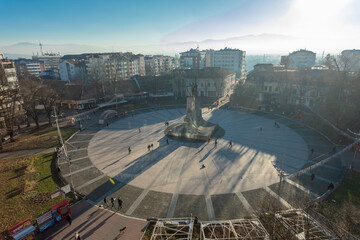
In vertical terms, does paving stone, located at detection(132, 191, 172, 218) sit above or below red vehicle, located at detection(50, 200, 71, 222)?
below

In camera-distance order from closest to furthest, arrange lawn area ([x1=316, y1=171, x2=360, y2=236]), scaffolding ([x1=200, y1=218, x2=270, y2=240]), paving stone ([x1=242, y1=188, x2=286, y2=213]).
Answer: scaffolding ([x1=200, y1=218, x2=270, y2=240]) < lawn area ([x1=316, y1=171, x2=360, y2=236]) < paving stone ([x1=242, y1=188, x2=286, y2=213])

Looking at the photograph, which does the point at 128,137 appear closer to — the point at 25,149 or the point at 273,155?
the point at 25,149

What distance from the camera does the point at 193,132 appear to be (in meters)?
37.9

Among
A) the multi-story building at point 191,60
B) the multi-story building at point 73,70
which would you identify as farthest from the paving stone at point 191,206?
the multi-story building at point 191,60

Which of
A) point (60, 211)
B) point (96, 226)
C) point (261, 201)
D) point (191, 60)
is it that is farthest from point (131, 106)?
point (191, 60)

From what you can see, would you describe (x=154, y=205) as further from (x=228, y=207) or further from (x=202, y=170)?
(x=202, y=170)

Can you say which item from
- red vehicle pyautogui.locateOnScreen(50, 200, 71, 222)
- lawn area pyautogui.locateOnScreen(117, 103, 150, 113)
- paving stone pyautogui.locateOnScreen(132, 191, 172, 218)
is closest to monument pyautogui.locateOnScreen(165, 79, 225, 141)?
paving stone pyautogui.locateOnScreen(132, 191, 172, 218)

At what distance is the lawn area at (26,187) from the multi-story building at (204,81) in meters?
48.9

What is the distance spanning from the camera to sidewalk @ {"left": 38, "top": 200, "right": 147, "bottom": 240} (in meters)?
17.3

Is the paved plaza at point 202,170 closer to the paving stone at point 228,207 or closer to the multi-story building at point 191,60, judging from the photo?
the paving stone at point 228,207

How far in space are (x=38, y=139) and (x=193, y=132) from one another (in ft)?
102

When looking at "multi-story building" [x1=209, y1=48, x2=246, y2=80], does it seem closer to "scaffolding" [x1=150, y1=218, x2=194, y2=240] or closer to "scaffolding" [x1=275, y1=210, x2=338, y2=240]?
"scaffolding" [x1=275, y1=210, x2=338, y2=240]

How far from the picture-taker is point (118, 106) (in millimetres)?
64062

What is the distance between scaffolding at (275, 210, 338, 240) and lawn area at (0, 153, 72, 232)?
72.3 feet
